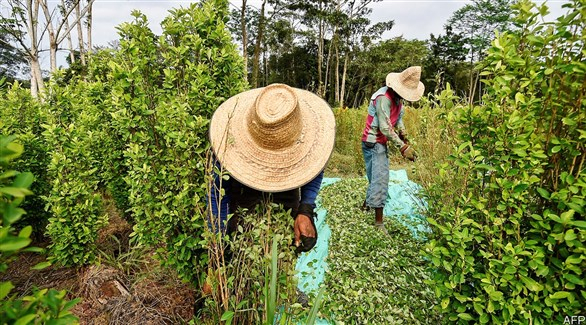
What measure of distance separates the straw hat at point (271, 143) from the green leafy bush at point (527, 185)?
2.50ft

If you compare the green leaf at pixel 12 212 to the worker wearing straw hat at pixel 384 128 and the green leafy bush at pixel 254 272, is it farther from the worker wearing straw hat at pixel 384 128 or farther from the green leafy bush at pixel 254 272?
the worker wearing straw hat at pixel 384 128

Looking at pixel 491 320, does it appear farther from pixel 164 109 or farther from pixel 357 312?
pixel 164 109

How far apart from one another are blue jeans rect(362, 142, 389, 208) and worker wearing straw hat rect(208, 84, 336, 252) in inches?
92.3

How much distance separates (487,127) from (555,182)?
13.8 inches

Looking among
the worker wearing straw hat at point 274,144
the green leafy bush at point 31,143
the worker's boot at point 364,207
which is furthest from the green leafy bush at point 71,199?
the worker's boot at point 364,207

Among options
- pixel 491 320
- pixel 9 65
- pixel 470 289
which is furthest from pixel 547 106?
pixel 9 65

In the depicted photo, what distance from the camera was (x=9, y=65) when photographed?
4016 centimetres

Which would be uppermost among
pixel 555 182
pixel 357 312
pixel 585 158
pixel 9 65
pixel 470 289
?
pixel 9 65

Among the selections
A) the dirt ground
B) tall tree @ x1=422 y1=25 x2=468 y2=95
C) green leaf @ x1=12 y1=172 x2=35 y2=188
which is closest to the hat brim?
the dirt ground

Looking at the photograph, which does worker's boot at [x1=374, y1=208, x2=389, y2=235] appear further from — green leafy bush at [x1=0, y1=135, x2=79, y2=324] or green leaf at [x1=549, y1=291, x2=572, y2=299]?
green leafy bush at [x1=0, y1=135, x2=79, y2=324]

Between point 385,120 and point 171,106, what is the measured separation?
2.85m

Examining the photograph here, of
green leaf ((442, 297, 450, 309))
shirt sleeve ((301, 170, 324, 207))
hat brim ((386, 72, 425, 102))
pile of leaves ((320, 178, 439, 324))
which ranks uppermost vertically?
hat brim ((386, 72, 425, 102))

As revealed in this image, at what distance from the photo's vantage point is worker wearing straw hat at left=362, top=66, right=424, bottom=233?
12.9 feet

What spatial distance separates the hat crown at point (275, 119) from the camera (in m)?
1.60
